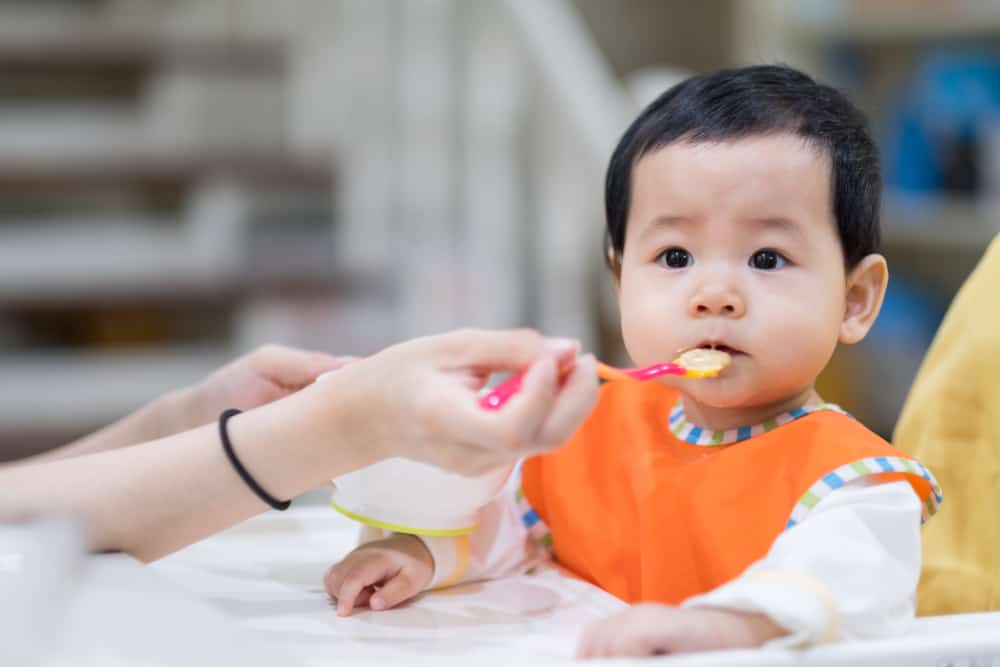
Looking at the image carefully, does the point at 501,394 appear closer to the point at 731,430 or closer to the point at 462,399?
the point at 462,399

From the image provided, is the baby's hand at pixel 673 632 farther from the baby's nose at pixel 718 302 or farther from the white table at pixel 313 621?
the baby's nose at pixel 718 302

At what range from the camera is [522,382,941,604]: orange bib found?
75 cm

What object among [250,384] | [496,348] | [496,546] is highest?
[496,348]

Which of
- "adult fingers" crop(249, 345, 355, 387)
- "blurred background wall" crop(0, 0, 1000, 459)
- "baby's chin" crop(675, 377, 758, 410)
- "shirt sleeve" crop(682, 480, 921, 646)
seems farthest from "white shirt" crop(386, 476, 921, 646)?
"blurred background wall" crop(0, 0, 1000, 459)

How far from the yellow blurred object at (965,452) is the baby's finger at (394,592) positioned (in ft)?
1.34

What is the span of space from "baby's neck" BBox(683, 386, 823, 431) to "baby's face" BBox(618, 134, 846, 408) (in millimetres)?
15

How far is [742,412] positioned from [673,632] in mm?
286

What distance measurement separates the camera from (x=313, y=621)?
0.76m

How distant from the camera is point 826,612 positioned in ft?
2.01

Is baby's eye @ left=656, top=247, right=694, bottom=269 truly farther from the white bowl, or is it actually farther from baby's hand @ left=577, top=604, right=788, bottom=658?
baby's hand @ left=577, top=604, right=788, bottom=658

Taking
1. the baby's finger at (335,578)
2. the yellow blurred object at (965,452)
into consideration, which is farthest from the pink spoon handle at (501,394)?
the yellow blurred object at (965,452)

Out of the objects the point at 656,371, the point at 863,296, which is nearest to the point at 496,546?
the point at 656,371

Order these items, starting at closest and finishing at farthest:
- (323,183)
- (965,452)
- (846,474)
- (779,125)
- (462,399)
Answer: (462,399) < (846,474) < (779,125) < (965,452) < (323,183)

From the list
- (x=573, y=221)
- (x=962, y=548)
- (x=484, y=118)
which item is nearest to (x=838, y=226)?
(x=962, y=548)
